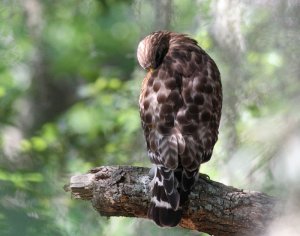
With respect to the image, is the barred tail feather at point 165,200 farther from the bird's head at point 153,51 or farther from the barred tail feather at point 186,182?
the bird's head at point 153,51

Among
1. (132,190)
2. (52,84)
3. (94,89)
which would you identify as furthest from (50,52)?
(132,190)

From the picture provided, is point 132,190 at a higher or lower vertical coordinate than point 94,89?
lower

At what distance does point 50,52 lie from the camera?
8992mm

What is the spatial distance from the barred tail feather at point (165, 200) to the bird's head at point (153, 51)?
2.58 feet

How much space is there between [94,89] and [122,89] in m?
0.51

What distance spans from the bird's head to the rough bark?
2.52 feet

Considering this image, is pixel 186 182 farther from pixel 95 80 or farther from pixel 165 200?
pixel 95 80

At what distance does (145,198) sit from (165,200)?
0.36 ft

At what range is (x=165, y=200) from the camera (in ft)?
10.1

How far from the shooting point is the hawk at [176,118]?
10.2 feet

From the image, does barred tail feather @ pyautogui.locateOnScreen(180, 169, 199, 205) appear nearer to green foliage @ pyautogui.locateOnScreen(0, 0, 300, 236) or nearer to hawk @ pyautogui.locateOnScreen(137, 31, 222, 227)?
hawk @ pyautogui.locateOnScreen(137, 31, 222, 227)

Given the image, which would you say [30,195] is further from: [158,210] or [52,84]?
[52,84]

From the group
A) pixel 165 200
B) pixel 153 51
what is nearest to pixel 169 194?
pixel 165 200

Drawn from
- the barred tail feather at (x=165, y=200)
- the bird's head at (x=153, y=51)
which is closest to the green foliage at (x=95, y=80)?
the barred tail feather at (x=165, y=200)
